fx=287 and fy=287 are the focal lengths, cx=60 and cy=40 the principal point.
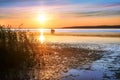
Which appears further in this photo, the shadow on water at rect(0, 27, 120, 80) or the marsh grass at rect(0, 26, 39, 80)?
the marsh grass at rect(0, 26, 39, 80)

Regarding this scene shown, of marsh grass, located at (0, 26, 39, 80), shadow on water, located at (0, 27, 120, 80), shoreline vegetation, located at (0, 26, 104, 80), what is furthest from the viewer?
marsh grass, located at (0, 26, 39, 80)

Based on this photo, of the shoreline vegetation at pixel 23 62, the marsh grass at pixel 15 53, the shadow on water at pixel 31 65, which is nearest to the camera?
the shadow on water at pixel 31 65

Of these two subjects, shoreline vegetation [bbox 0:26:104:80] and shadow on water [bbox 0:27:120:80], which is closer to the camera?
shadow on water [bbox 0:27:120:80]

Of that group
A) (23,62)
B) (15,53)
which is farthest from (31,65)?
(15,53)

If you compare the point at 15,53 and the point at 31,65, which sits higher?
the point at 15,53

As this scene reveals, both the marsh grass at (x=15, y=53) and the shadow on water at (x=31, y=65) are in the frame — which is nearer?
the shadow on water at (x=31, y=65)

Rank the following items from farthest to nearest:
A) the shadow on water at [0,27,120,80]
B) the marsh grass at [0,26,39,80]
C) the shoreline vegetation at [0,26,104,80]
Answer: the marsh grass at [0,26,39,80] < the shoreline vegetation at [0,26,104,80] < the shadow on water at [0,27,120,80]

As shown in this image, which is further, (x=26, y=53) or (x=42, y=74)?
(x=26, y=53)

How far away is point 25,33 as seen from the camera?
16.3 metres

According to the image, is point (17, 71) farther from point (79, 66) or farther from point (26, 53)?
point (79, 66)

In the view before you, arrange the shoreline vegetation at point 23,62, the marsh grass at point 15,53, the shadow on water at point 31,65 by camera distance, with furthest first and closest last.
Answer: the marsh grass at point 15,53 → the shoreline vegetation at point 23,62 → the shadow on water at point 31,65

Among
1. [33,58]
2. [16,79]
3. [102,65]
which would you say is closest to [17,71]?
[16,79]

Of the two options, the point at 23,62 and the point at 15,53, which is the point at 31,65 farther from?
the point at 15,53

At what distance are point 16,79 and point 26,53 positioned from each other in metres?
3.82
